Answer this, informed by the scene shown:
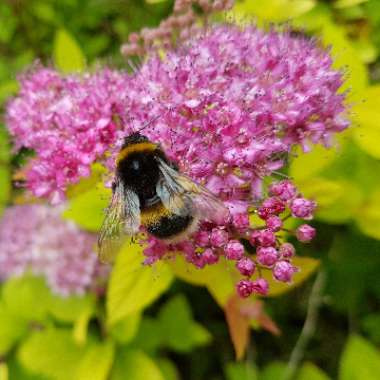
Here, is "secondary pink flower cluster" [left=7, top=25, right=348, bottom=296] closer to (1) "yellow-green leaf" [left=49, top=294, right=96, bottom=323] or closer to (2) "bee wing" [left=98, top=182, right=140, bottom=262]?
(2) "bee wing" [left=98, top=182, right=140, bottom=262]

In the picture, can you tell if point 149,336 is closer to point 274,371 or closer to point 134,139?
point 274,371

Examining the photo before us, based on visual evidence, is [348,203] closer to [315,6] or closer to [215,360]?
[315,6]

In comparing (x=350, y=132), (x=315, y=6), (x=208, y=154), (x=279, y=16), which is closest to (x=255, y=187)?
(x=208, y=154)

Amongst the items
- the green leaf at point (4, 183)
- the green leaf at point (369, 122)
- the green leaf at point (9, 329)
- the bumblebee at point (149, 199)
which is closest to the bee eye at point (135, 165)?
the bumblebee at point (149, 199)

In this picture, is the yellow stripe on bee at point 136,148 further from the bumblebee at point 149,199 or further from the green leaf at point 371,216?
the green leaf at point 371,216

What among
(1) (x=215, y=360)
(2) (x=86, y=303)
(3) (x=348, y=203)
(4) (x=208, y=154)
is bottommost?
(1) (x=215, y=360)
